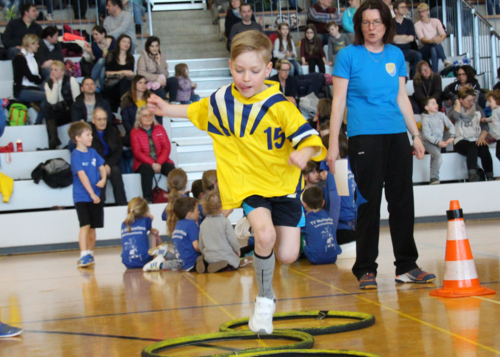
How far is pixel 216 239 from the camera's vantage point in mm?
5238

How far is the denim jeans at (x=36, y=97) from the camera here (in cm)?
930

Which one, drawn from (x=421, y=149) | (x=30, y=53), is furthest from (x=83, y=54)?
(x=421, y=149)

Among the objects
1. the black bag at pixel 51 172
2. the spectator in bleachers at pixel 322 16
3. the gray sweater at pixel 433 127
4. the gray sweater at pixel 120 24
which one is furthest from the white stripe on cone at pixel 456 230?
the spectator in bleachers at pixel 322 16

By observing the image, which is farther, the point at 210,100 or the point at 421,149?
the point at 421,149

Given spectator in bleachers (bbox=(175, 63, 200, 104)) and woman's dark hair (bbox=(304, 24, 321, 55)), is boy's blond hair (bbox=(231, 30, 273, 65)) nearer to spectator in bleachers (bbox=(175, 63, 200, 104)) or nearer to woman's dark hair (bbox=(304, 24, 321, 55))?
spectator in bleachers (bbox=(175, 63, 200, 104))

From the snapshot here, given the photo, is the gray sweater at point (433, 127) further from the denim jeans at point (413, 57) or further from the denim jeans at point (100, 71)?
the denim jeans at point (100, 71)

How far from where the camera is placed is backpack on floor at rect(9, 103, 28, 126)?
924 cm

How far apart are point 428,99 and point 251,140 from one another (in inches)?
280

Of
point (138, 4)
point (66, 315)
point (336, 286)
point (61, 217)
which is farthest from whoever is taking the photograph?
point (138, 4)

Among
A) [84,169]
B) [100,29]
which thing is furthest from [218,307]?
[100,29]

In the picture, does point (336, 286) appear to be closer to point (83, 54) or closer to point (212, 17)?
point (83, 54)

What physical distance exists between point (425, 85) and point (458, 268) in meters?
7.01

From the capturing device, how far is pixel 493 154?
9586mm

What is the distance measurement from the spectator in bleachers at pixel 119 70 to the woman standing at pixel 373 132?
6.32 metres
